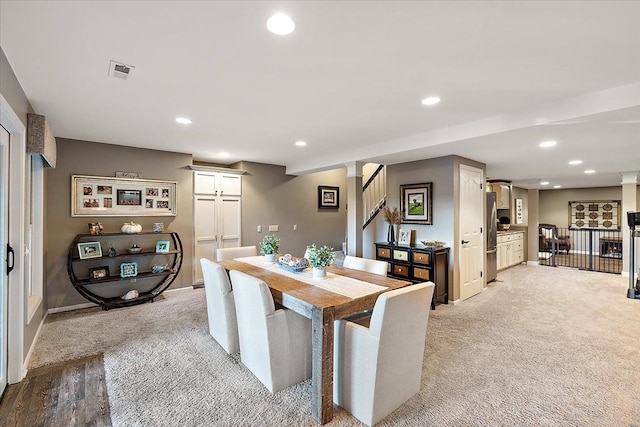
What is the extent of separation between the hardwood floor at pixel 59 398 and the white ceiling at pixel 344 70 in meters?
2.35

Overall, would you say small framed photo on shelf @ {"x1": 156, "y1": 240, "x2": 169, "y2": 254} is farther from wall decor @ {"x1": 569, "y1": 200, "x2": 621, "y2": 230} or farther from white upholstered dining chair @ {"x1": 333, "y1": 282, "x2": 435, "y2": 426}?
wall decor @ {"x1": 569, "y1": 200, "x2": 621, "y2": 230}

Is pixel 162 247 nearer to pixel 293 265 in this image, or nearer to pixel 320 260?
pixel 293 265

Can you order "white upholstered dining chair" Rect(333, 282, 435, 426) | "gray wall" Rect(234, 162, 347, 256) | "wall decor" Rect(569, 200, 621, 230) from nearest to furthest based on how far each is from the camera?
"white upholstered dining chair" Rect(333, 282, 435, 426), "gray wall" Rect(234, 162, 347, 256), "wall decor" Rect(569, 200, 621, 230)

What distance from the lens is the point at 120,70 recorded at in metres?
2.15

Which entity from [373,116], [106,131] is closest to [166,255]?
[106,131]

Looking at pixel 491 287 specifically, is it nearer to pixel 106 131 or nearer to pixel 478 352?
pixel 478 352

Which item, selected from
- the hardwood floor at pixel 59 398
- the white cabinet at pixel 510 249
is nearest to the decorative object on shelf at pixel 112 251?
the hardwood floor at pixel 59 398

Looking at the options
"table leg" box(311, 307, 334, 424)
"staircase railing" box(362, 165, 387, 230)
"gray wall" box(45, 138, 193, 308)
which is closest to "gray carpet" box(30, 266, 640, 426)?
"table leg" box(311, 307, 334, 424)

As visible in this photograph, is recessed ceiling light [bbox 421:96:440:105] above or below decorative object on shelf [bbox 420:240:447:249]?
above

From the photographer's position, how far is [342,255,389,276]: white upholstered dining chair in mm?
3012

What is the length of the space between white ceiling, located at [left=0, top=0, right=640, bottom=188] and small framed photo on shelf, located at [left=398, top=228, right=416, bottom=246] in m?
1.46

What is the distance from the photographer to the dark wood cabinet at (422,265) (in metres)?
4.13

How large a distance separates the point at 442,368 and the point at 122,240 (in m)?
4.51

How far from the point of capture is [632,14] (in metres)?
1.51
